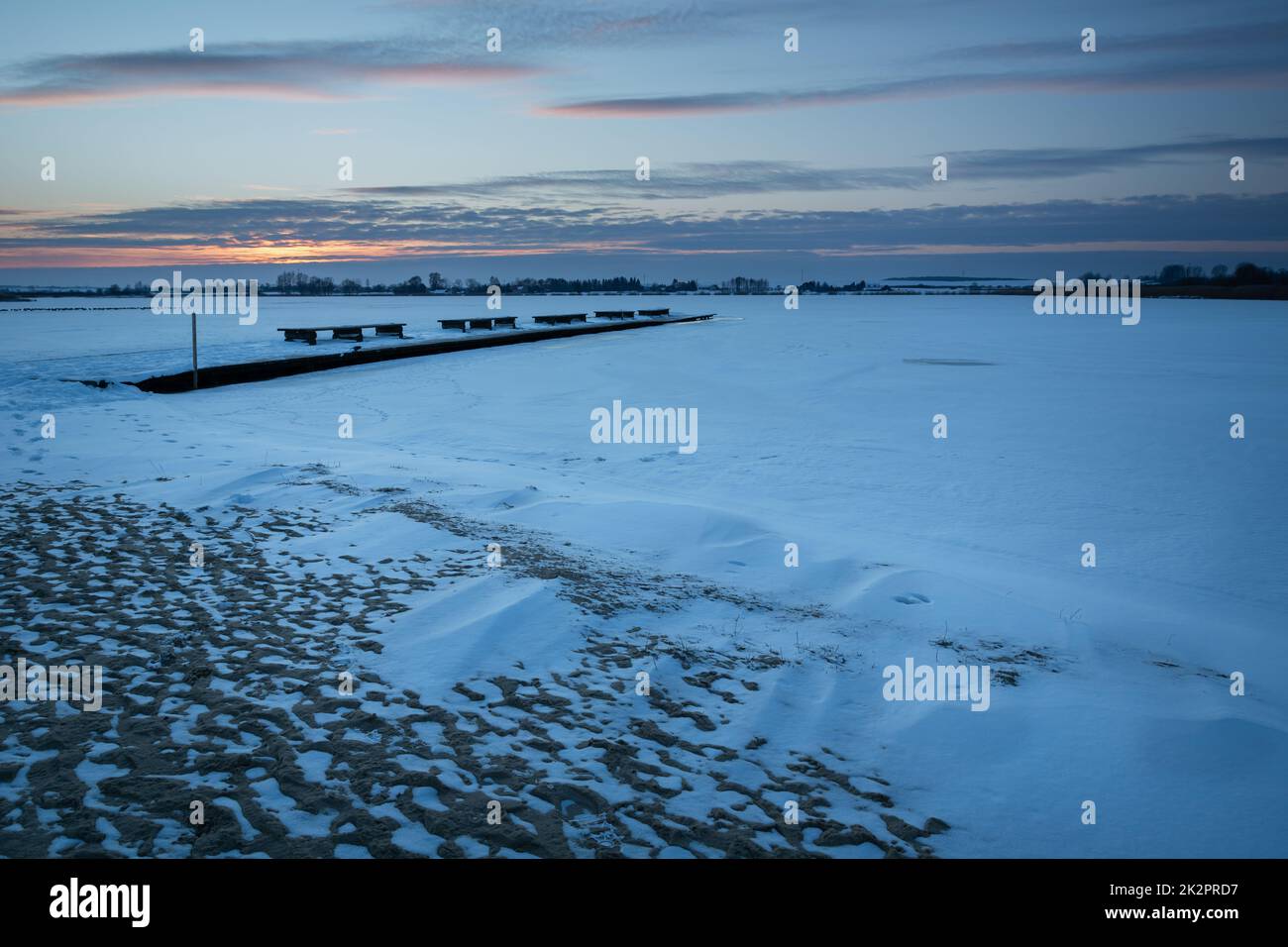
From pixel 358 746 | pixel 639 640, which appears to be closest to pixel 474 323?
pixel 639 640

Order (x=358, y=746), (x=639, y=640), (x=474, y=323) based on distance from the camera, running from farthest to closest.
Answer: (x=474, y=323) → (x=639, y=640) → (x=358, y=746)

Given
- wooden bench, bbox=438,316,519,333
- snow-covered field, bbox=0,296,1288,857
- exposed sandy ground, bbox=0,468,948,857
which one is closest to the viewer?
exposed sandy ground, bbox=0,468,948,857

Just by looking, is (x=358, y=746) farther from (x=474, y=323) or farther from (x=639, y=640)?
(x=474, y=323)

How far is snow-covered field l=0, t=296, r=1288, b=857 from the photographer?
3502 millimetres

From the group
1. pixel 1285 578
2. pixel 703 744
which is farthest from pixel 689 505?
pixel 1285 578

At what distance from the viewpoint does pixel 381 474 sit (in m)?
9.77

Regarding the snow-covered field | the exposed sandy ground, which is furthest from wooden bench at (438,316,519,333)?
the exposed sandy ground

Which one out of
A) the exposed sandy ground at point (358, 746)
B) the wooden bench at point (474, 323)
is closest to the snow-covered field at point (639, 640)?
the exposed sandy ground at point (358, 746)

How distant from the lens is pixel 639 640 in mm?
5352

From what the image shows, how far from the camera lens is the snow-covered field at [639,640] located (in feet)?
11.5

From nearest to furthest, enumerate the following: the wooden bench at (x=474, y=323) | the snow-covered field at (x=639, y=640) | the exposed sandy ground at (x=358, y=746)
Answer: the exposed sandy ground at (x=358, y=746) < the snow-covered field at (x=639, y=640) < the wooden bench at (x=474, y=323)

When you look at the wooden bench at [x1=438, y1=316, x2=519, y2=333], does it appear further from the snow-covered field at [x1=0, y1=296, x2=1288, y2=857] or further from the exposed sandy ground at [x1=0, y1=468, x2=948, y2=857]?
the exposed sandy ground at [x1=0, y1=468, x2=948, y2=857]

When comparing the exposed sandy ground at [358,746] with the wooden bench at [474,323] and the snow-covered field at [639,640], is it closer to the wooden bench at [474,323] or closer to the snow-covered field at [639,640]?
the snow-covered field at [639,640]

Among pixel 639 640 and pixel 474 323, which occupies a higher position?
pixel 474 323
